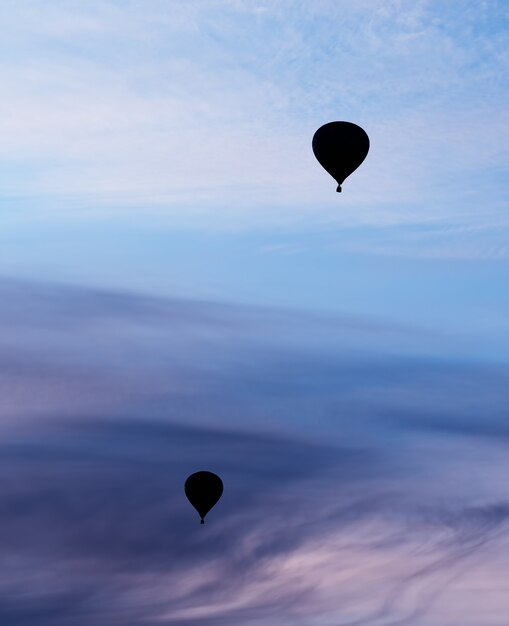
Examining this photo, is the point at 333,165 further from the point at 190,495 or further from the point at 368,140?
the point at 190,495

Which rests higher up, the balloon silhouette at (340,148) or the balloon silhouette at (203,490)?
the balloon silhouette at (340,148)

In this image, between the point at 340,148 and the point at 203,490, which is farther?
the point at 203,490

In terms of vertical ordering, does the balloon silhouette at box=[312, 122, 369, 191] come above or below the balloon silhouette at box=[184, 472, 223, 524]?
above

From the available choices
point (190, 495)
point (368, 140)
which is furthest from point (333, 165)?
point (190, 495)

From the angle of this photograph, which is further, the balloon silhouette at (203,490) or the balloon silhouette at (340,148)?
the balloon silhouette at (203,490)

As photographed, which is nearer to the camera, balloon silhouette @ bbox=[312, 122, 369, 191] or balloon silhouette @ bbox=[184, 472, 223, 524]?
balloon silhouette @ bbox=[312, 122, 369, 191]
